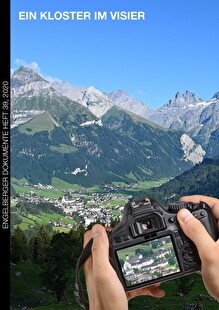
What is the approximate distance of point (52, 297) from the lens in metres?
27.4

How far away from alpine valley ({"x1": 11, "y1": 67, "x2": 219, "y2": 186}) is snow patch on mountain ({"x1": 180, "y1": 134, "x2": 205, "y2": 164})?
138mm

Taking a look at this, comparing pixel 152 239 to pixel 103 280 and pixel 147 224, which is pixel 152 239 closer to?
pixel 147 224

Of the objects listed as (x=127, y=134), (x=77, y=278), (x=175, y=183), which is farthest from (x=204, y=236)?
(x=127, y=134)

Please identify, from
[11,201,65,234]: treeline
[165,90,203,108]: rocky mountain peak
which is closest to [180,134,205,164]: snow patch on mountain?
[11,201,65,234]: treeline

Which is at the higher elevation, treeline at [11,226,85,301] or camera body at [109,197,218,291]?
treeline at [11,226,85,301]

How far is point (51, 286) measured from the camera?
26156 mm

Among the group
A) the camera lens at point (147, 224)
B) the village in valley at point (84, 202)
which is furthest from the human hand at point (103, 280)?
the village in valley at point (84, 202)

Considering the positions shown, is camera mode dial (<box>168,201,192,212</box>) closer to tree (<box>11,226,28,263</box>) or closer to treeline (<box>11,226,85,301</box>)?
treeline (<box>11,226,85,301</box>)

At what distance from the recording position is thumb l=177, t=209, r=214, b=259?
137cm

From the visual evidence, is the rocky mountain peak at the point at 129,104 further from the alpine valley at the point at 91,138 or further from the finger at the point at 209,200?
the finger at the point at 209,200

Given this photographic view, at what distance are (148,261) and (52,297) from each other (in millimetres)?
26813

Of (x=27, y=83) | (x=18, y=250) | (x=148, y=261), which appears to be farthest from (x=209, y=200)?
(x=27, y=83)

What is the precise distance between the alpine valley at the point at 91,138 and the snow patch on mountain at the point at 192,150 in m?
0.14

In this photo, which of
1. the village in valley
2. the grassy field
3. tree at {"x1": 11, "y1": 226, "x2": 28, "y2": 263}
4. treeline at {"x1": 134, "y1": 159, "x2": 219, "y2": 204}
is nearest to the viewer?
the grassy field
